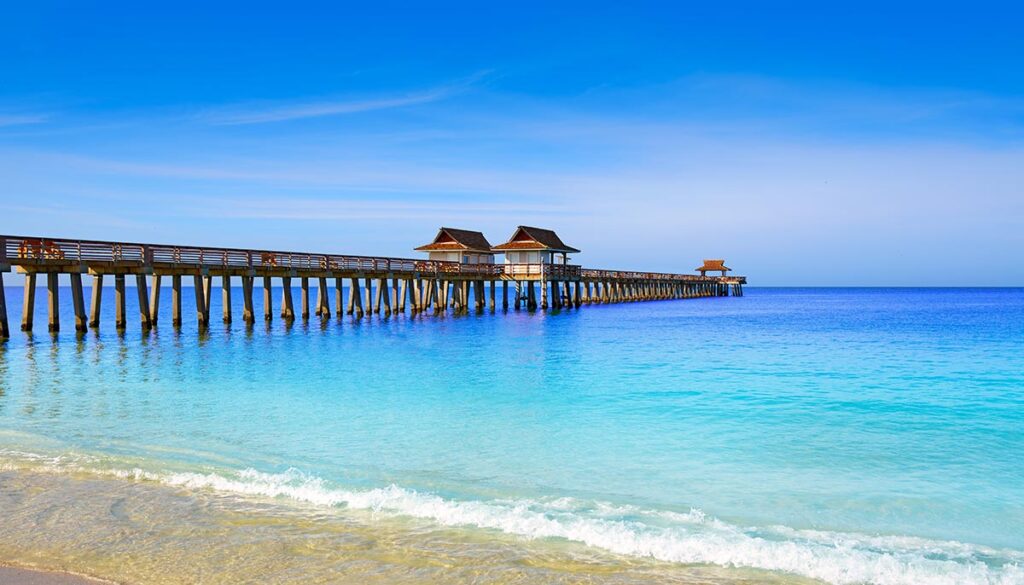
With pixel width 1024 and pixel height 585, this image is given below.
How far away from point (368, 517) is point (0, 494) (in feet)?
11.6

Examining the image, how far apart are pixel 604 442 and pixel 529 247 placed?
40466 mm

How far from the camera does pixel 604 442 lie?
10.0 meters

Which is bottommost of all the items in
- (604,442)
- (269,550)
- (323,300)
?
(604,442)

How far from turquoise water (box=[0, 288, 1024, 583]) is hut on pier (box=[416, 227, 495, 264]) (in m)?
28.2

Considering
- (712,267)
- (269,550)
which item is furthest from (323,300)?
(712,267)

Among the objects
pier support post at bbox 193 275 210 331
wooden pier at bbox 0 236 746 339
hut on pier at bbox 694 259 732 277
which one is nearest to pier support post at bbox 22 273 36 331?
wooden pier at bbox 0 236 746 339

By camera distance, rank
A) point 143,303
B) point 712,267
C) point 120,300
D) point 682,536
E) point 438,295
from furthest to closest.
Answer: point 712,267, point 438,295, point 143,303, point 120,300, point 682,536

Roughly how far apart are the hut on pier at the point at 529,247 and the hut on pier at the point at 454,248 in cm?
184

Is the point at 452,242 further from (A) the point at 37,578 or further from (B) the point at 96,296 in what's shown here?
(A) the point at 37,578

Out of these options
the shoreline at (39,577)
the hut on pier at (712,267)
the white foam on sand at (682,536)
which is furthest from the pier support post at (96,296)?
the hut on pier at (712,267)

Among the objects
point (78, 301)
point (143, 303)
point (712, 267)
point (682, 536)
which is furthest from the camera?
point (712, 267)

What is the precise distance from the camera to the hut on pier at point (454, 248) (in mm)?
49281

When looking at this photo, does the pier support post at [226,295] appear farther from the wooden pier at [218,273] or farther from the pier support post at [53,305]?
the pier support post at [53,305]

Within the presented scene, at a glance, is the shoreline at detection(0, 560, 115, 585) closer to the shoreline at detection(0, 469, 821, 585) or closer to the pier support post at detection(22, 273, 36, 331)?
the shoreline at detection(0, 469, 821, 585)
